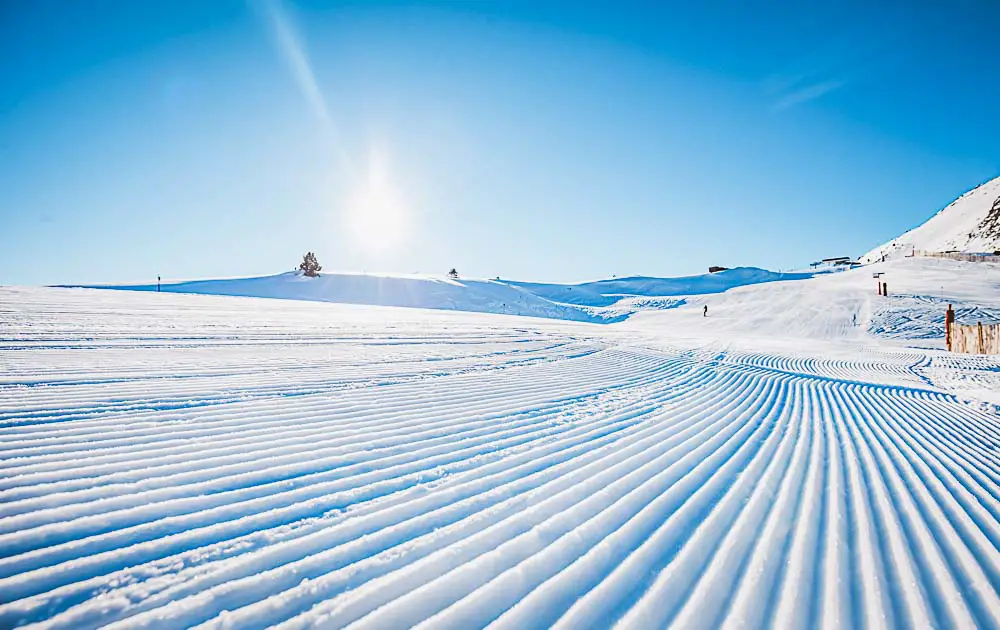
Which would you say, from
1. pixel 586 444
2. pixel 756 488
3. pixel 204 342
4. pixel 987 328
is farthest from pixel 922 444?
pixel 987 328

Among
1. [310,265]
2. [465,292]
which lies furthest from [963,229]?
[310,265]

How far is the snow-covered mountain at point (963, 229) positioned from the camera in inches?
2562

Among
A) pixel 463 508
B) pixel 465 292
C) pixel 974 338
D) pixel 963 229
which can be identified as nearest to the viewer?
pixel 463 508

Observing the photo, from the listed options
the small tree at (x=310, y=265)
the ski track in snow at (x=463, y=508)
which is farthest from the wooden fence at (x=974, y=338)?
the small tree at (x=310, y=265)

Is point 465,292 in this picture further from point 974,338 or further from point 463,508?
point 463,508

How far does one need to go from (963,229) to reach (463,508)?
344ft

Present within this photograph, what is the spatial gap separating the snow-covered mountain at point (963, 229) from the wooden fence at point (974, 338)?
58166 mm

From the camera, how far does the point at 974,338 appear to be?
734 inches

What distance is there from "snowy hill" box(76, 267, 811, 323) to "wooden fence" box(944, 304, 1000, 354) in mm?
24221

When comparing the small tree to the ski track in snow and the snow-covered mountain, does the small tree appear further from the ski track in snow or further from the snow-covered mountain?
the snow-covered mountain

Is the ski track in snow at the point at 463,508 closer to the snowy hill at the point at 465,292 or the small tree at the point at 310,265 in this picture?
the snowy hill at the point at 465,292

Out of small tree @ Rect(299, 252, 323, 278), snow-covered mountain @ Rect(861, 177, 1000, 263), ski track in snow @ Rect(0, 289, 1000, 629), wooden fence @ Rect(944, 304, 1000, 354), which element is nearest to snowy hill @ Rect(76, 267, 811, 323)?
small tree @ Rect(299, 252, 323, 278)

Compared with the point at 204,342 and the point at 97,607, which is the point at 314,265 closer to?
the point at 204,342

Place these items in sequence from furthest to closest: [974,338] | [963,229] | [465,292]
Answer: [963,229]
[465,292]
[974,338]
